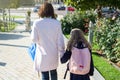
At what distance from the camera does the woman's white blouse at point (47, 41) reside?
6.09m

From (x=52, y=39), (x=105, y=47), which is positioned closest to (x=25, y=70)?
(x=105, y=47)

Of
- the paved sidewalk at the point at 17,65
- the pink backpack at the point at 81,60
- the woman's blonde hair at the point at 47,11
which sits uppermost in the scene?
the woman's blonde hair at the point at 47,11

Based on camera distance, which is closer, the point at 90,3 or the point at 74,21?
the point at 90,3

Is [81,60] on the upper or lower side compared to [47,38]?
lower

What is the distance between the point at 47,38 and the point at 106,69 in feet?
11.2

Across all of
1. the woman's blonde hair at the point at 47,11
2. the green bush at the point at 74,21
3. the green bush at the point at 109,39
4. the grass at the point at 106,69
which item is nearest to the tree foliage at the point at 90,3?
the green bush at the point at 109,39

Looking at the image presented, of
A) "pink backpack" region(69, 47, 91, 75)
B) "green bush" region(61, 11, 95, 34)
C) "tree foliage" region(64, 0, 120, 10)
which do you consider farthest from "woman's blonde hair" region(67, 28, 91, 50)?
"green bush" region(61, 11, 95, 34)

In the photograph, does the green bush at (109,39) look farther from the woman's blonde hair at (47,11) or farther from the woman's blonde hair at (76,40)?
the woman's blonde hair at (47,11)

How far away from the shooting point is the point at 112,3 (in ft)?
50.2

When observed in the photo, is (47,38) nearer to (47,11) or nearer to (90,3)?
(47,11)

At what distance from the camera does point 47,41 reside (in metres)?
6.10

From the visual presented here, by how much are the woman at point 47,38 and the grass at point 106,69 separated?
2.42m

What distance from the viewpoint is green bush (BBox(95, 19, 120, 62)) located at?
9767 mm

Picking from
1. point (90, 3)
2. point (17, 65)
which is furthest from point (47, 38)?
point (90, 3)
